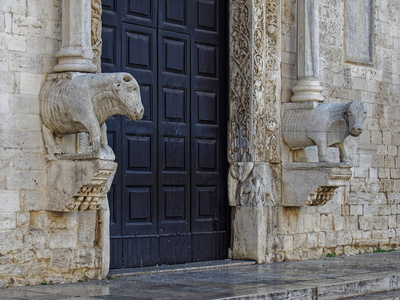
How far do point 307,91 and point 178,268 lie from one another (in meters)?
2.74

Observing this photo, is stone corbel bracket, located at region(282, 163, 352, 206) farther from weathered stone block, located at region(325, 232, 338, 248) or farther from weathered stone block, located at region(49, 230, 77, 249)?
weathered stone block, located at region(49, 230, 77, 249)

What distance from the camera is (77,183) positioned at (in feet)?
23.9

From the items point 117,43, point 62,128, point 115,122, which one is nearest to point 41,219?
point 62,128

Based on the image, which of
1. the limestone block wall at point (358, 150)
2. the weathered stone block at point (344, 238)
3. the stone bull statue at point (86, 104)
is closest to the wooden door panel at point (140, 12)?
the stone bull statue at point (86, 104)

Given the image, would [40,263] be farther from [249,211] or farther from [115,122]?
[249,211]

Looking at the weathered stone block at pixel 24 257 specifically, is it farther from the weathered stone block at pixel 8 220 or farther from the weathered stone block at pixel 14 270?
the weathered stone block at pixel 8 220

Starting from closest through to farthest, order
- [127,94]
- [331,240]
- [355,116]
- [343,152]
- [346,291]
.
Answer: [127,94] → [346,291] → [355,116] → [343,152] → [331,240]

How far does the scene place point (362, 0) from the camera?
11.4 meters

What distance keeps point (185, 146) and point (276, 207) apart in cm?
136

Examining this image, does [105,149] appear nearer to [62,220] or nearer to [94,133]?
[94,133]

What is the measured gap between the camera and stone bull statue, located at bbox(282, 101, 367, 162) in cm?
946

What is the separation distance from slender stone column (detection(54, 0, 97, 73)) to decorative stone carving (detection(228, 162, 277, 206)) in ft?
8.99

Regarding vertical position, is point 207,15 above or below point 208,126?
above

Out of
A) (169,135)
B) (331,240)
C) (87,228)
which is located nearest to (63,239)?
(87,228)
